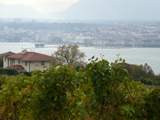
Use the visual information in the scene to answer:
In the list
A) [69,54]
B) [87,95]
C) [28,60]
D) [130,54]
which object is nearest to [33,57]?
[28,60]

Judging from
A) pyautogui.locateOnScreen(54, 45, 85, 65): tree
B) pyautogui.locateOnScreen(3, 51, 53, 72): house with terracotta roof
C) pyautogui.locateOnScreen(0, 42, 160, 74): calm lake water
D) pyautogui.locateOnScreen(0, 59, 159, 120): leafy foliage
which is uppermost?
pyautogui.locateOnScreen(0, 59, 159, 120): leafy foliage

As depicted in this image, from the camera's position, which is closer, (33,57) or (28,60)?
(28,60)

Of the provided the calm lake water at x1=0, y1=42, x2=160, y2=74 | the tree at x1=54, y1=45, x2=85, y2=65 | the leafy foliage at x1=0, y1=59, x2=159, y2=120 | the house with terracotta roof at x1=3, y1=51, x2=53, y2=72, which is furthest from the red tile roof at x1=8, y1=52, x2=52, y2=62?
the leafy foliage at x1=0, y1=59, x2=159, y2=120

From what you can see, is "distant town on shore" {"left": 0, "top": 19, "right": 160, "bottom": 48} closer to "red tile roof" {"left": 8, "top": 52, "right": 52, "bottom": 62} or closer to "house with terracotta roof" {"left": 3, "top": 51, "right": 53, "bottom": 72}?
"house with terracotta roof" {"left": 3, "top": 51, "right": 53, "bottom": 72}

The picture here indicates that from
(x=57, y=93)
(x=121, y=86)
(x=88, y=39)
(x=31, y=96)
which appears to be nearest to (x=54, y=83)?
(x=57, y=93)

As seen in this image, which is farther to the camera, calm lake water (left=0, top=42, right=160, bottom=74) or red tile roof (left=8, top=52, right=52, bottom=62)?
calm lake water (left=0, top=42, right=160, bottom=74)

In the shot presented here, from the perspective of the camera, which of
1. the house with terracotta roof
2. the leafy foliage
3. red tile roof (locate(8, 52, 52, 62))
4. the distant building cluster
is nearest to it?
the leafy foliage

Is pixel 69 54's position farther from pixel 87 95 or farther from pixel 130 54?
pixel 130 54

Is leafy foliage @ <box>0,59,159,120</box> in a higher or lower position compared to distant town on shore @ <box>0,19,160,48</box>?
higher

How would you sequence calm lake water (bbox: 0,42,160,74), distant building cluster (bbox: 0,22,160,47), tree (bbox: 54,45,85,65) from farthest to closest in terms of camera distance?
distant building cluster (bbox: 0,22,160,47) → calm lake water (bbox: 0,42,160,74) → tree (bbox: 54,45,85,65)

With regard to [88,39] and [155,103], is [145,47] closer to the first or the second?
[88,39]

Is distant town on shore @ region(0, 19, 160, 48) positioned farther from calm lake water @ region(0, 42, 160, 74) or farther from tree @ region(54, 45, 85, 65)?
tree @ region(54, 45, 85, 65)

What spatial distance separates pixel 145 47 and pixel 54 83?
135172 mm

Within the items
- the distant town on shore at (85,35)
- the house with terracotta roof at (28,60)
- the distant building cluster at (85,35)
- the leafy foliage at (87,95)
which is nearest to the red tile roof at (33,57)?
the house with terracotta roof at (28,60)
